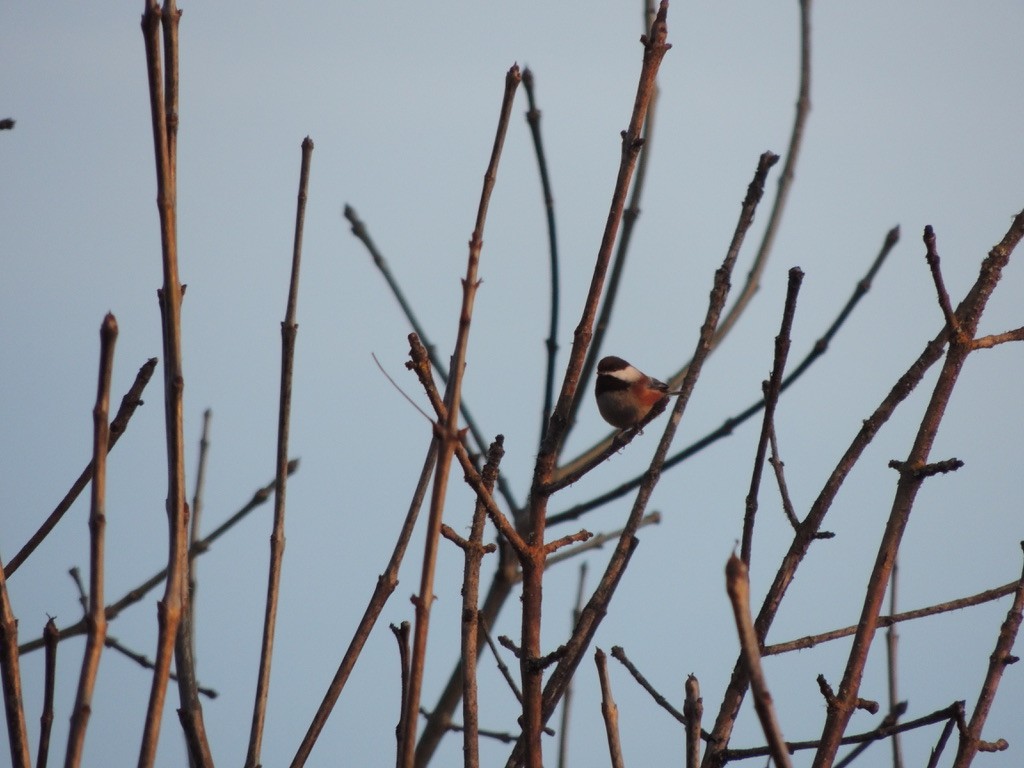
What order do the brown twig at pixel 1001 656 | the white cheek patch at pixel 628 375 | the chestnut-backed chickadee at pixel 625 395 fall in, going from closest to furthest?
the brown twig at pixel 1001 656 < the chestnut-backed chickadee at pixel 625 395 < the white cheek patch at pixel 628 375

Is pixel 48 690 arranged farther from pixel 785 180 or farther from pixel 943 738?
pixel 785 180

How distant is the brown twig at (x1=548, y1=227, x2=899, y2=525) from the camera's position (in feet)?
9.02

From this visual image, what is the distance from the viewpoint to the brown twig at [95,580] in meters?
1.12

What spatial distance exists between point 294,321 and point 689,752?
103cm

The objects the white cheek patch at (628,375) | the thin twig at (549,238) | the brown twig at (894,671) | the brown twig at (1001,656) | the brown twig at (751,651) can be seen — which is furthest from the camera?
the white cheek patch at (628,375)

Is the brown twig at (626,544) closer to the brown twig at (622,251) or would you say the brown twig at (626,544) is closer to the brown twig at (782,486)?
the brown twig at (782,486)

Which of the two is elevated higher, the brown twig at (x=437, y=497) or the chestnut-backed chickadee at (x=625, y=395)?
the chestnut-backed chickadee at (x=625, y=395)

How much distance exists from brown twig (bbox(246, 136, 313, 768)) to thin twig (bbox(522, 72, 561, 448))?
1343mm

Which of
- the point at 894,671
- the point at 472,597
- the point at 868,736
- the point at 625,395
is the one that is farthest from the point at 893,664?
the point at 625,395

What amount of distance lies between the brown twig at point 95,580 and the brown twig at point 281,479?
58 cm

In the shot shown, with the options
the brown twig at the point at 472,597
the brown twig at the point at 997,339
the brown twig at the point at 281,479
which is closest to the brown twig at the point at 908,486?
the brown twig at the point at 997,339

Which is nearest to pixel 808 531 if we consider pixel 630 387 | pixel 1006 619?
pixel 1006 619

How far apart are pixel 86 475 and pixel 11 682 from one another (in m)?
0.33

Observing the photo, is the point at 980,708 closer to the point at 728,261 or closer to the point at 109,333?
the point at 728,261
